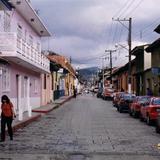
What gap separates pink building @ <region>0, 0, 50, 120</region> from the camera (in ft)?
89.9

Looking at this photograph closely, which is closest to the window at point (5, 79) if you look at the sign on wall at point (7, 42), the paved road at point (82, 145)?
the sign on wall at point (7, 42)

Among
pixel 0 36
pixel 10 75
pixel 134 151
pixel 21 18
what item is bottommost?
pixel 134 151

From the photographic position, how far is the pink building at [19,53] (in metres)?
27.4

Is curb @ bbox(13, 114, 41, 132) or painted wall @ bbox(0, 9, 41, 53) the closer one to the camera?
curb @ bbox(13, 114, 41, 132)

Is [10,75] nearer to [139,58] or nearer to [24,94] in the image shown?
[24,94]

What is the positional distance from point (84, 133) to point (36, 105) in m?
22.9

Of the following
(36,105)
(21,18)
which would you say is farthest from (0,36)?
(36,105)

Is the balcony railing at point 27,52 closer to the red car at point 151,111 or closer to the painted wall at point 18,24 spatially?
the painted wall at point 18,24

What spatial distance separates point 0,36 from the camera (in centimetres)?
2742

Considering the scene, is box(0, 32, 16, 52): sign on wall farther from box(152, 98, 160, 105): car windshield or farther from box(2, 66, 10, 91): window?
box(152, 98, 160, 105): car windshield

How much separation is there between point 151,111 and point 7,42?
844 centimetres

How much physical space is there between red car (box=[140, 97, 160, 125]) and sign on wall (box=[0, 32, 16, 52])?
25.6 ft

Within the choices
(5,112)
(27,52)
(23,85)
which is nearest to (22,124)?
(5,112)

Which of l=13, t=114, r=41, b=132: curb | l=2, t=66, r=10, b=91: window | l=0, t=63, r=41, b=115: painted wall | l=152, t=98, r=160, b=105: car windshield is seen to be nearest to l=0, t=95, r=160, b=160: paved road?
l=13, t=114, r=41, b=132: curb
